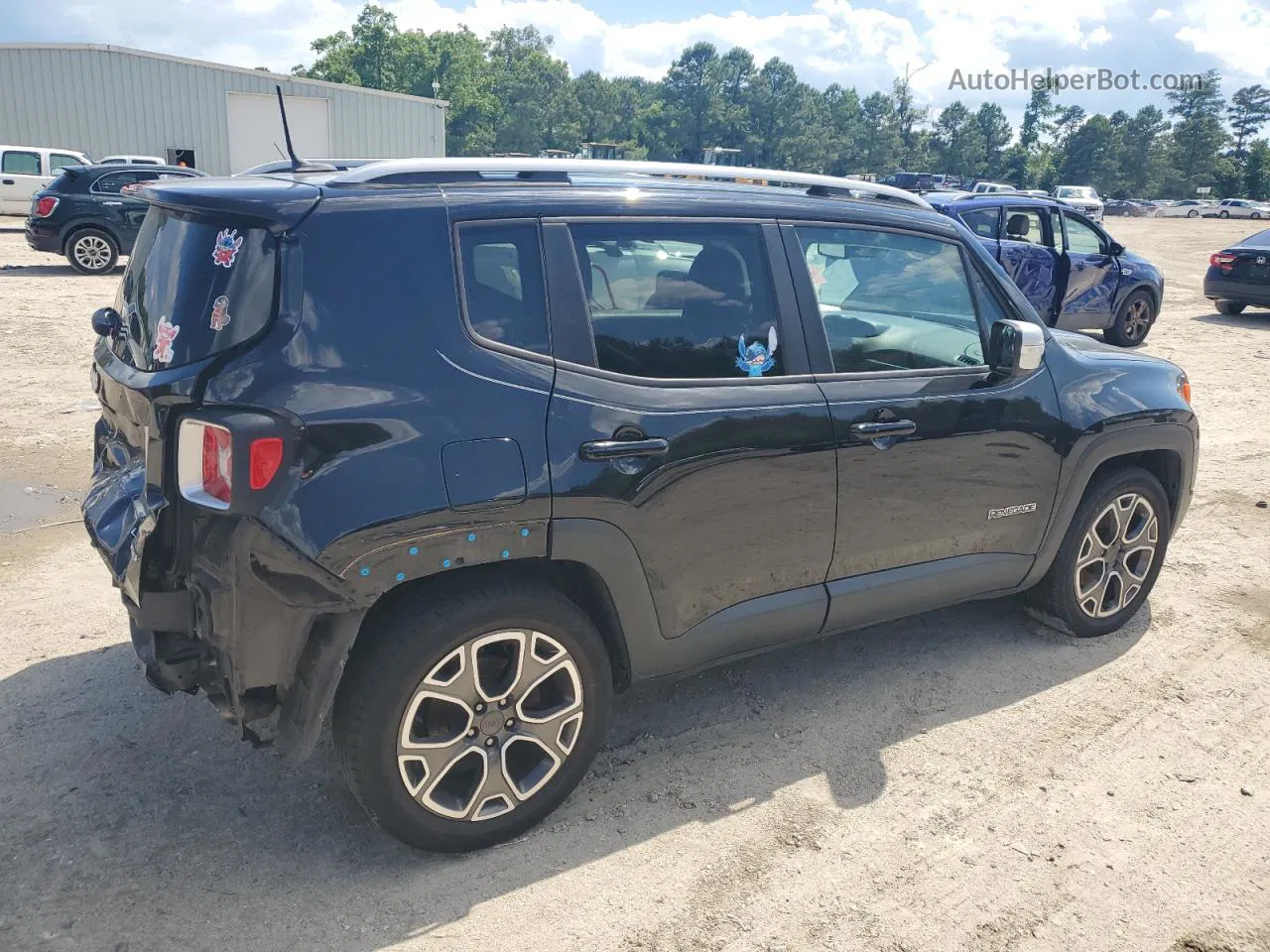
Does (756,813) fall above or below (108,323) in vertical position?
below

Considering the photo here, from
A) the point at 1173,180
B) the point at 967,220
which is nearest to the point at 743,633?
the point at 967,220

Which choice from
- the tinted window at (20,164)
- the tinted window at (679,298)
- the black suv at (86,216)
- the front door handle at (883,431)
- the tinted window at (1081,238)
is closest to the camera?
the tinted window at (679,298)

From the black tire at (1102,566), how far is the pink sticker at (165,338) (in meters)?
3.42

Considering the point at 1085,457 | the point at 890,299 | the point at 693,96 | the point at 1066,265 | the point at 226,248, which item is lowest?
the point at 1085,457

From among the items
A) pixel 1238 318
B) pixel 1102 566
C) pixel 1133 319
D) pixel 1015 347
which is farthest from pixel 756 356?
pixel 1238 318

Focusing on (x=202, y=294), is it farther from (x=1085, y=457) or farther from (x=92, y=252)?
(x=92, y=252)

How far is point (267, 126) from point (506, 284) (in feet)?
128

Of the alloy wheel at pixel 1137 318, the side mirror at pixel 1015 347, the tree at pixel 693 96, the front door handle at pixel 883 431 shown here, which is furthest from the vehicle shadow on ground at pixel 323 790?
the tree at pixel 693 96

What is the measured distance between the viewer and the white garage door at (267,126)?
36562mm

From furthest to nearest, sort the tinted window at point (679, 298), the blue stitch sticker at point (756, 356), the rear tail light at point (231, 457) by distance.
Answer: the blue stitch sticker at point (756, 356) < the tinted window at point (679, 298) < the rear tail light at point (231, 457)

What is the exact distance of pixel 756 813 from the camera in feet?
10.5

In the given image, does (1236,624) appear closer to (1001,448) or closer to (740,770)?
(1001,448)

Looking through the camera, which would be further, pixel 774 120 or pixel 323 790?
pixel 774 120

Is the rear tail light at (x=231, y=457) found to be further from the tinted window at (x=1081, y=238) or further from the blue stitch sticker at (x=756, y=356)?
the tinted window at (x=1081, y=238)
